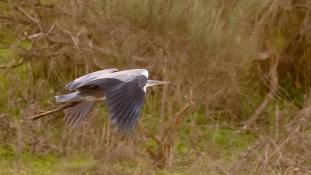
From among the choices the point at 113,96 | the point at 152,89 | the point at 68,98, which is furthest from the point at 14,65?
the point at 113,96

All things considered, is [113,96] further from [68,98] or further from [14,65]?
[14,65]

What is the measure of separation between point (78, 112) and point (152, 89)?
195cm

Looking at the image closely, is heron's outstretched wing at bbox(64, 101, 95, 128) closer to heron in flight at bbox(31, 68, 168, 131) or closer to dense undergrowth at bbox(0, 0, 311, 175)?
heron in flight at bbox(31, 68, 168, 131)

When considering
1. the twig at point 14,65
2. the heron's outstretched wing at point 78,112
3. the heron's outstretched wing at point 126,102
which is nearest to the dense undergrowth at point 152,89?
the twig at point 14,65

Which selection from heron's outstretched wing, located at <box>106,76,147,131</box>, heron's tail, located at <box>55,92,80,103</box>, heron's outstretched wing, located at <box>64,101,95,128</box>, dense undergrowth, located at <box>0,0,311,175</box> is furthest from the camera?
dense undergrowth, located at <box>0,0,311,175</box>

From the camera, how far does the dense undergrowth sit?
8984 mm

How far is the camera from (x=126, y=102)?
6.96 meters

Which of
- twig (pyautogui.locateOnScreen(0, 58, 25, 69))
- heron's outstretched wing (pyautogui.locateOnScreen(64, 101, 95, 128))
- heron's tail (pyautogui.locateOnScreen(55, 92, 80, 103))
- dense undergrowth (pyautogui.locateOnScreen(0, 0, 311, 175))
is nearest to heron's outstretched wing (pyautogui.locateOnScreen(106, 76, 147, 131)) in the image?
heron's tail (pyautogui.locateOnScreen(55, 92, 80, 103))

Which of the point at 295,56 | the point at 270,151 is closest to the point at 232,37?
the point at 270,151

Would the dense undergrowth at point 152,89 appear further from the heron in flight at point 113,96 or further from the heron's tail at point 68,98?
the heron's tail at point 68,98

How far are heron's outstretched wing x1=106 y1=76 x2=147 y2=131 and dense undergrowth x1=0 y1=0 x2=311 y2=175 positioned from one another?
1455mm

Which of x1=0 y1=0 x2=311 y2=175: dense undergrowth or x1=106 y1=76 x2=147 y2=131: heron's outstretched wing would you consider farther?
x1=0 y1=0 x2=311 y2=175: dense undergrowth

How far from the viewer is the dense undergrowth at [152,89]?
29.5 feet

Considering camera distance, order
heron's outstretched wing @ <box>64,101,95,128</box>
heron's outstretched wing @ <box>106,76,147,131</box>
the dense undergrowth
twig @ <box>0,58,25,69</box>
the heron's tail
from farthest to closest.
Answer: twig @ <box>0,58,25,69</box> → the dense undergrowth → heron's outstretched wing @ <box>64,101,95,128</box> → the heron's tail → heron's outstretched wing @ <box>106,76,147,131</box>
